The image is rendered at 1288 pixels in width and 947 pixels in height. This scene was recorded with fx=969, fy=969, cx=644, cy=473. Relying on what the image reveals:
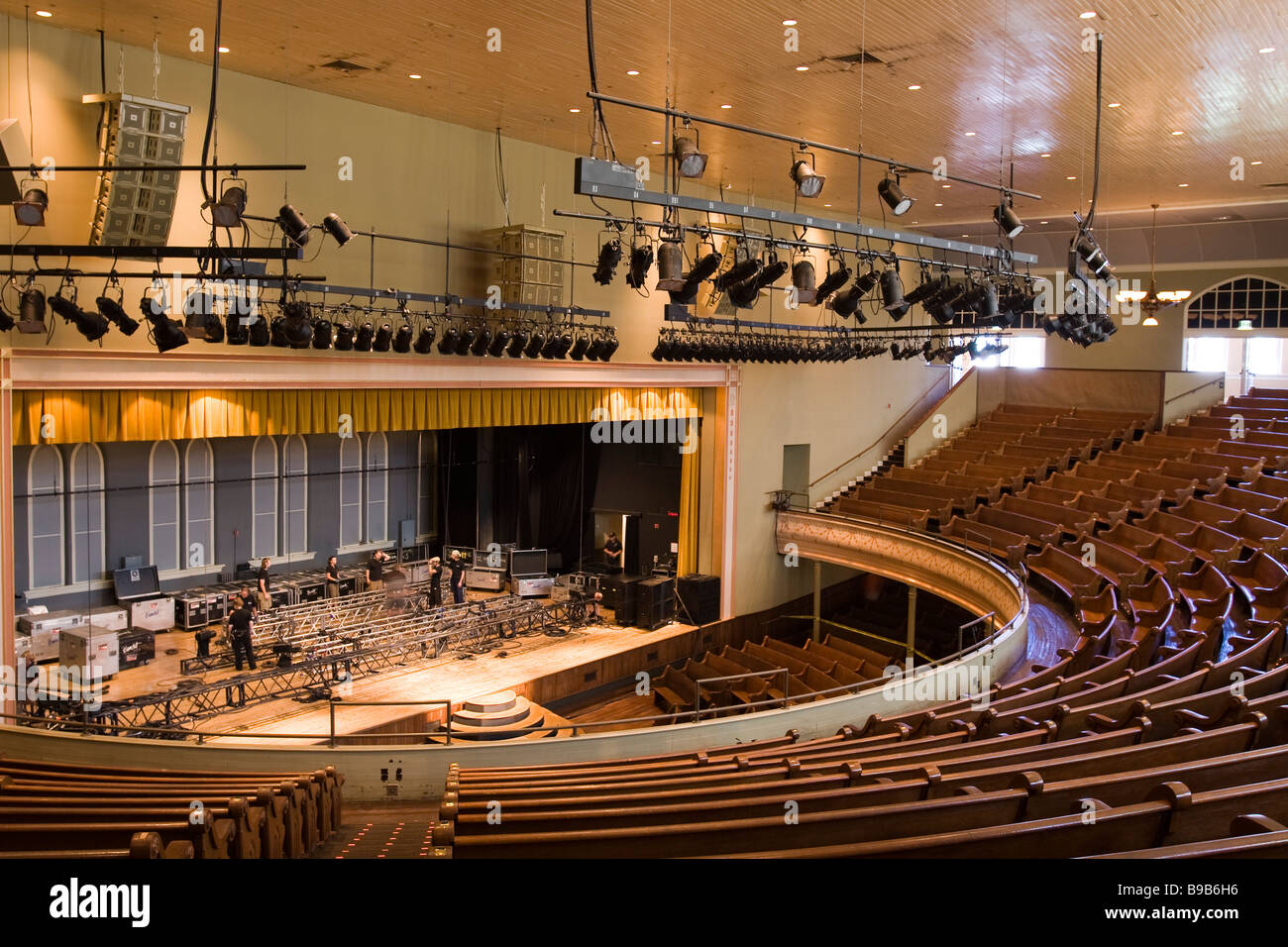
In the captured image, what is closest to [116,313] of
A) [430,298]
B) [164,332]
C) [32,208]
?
[164,332]

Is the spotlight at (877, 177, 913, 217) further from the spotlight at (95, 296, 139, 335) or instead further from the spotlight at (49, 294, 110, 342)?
the spotlight at (49, 294, 110, 342)

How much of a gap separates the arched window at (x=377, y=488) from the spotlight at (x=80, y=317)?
8644mm

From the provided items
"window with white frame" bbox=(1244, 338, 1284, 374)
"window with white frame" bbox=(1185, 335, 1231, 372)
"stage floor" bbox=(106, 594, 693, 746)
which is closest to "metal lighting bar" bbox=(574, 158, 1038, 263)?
"stage floor" bbox=(106, 594, 693, 746)

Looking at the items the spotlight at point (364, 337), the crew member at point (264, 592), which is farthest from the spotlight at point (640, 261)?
the crew member at point (264, 592)

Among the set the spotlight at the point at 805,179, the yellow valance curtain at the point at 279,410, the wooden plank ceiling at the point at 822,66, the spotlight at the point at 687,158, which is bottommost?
the yellow valance curtain at the point at 279,410

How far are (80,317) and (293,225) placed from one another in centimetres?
218

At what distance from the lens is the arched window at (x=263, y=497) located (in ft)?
49.6

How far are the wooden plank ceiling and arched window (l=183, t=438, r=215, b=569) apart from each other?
630cm

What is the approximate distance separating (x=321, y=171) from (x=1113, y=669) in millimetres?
9292

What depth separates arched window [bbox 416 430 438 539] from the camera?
17531 millimetres

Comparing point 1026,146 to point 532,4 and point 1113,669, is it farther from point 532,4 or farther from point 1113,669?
point 1113,669

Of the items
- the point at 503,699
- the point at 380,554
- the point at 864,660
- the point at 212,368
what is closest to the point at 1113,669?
Answer: the point at 503,699

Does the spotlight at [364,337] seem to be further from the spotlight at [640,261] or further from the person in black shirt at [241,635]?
the spotlight at [640,261]

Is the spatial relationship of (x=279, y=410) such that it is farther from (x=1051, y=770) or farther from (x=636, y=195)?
(x=1051, y=770)
